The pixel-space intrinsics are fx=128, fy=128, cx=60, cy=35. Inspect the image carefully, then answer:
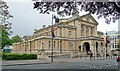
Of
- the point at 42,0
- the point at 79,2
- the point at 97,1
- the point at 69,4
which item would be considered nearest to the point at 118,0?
the point at 97,1

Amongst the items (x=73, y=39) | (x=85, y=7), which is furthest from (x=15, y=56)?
(x=73, y=39)

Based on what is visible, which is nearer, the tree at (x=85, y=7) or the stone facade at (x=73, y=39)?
the tree at (x=85, y=7)

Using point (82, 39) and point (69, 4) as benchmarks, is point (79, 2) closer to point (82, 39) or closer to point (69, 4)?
point (69, 4)

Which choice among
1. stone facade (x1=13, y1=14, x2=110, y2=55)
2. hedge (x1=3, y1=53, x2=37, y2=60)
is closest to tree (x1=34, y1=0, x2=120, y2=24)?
hedge (x1=3, y1=53, x2=37, y2=60)

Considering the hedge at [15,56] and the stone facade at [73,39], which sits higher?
the stone facade at [73,39]

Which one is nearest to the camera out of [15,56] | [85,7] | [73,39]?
[85,7]

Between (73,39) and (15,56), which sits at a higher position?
(73,39)

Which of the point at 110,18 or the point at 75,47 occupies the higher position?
the point at 110,18

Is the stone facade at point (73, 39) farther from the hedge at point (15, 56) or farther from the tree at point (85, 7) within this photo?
the tree at point (85, 7)

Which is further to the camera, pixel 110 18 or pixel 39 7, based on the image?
pixel 110 18

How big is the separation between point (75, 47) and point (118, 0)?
151 ft

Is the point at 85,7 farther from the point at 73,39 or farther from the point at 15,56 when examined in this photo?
the point at 73,39

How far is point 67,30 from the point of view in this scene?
171 feet

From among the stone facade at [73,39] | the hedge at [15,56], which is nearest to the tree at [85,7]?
the hedge at [15,56]
